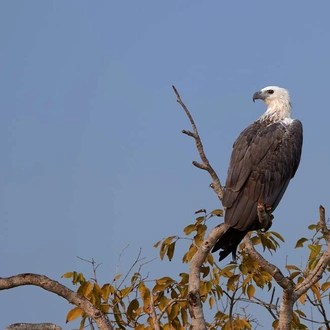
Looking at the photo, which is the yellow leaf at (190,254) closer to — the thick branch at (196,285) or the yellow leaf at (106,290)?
the thick branch at (196,285)

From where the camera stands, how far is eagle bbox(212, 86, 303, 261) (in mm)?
6934

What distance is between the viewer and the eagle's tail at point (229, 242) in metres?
6.82

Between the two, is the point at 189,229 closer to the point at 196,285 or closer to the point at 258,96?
the point at 196,285

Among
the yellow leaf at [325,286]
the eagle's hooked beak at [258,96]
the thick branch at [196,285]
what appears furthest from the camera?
the eagle's hooked beak at [258,96]

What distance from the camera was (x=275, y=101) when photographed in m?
8.66

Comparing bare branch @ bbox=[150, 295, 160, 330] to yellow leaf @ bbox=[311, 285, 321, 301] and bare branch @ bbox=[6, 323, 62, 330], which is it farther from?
yellow leaf @ bbox=[311, 285, 321, 301]

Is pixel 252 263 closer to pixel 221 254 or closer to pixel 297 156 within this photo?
pixel 221 254

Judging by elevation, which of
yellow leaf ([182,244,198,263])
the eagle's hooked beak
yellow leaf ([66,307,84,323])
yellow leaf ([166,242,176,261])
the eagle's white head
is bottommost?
yellow leaf ([66,307,84,323])

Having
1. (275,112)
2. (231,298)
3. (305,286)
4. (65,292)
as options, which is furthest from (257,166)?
(65,292)

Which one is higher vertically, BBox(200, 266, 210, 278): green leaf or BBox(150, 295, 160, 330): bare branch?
BBox(200, 266, 210, 278): green leaf

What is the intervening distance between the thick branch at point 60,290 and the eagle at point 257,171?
5.57 ft

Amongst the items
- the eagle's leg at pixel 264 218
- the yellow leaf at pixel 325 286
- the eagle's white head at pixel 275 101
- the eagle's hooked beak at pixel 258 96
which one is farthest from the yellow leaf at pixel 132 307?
the eagle's hooked beak at pixel 258 96

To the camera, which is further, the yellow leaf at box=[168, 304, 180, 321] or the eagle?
the eagle

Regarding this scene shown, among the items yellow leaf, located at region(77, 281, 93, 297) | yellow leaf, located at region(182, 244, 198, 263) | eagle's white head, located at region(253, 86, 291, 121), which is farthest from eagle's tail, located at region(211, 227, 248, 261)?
eagle's white head, located at region(253, 86, 291, 121)
